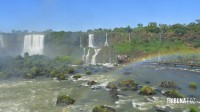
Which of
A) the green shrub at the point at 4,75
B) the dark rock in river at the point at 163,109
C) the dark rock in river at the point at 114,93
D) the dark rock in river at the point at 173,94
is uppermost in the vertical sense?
the green shrub at the point at 4,75

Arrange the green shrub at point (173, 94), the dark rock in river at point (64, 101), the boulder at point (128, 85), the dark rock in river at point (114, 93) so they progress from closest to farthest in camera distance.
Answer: the dark rock in river at point (64, 101)
the green shrub at point (173, 94)
the dark rock in river at point (114, 93)
the boulder at point (128, 85)

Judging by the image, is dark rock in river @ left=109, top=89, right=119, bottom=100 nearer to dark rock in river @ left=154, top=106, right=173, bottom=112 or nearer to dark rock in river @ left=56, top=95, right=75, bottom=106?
dark rock in river @ left=56, top=95, right=75, bottom=106

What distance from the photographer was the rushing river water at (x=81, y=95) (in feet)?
97.9

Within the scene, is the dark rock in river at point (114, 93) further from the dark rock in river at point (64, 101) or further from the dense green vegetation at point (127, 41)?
the dense green vegetation at point (127, 41)

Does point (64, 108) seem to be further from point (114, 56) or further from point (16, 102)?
point (114, 56)

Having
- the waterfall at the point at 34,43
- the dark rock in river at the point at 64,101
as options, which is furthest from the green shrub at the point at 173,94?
the waterfall at the point at 34,43

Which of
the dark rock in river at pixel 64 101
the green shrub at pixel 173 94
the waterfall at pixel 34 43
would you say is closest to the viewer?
the dark rock in river at pixel 64 101

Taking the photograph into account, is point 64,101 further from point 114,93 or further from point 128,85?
point 128,85

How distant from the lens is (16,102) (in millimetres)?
32750

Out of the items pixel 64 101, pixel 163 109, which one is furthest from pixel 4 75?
pixel 163 109

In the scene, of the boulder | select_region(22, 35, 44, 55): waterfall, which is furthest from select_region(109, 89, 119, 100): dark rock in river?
select_region(22, 35, 44, 55): waterfall

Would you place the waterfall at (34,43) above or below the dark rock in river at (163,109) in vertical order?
above

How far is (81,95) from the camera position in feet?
117

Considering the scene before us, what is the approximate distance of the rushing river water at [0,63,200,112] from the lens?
29.8 meters
